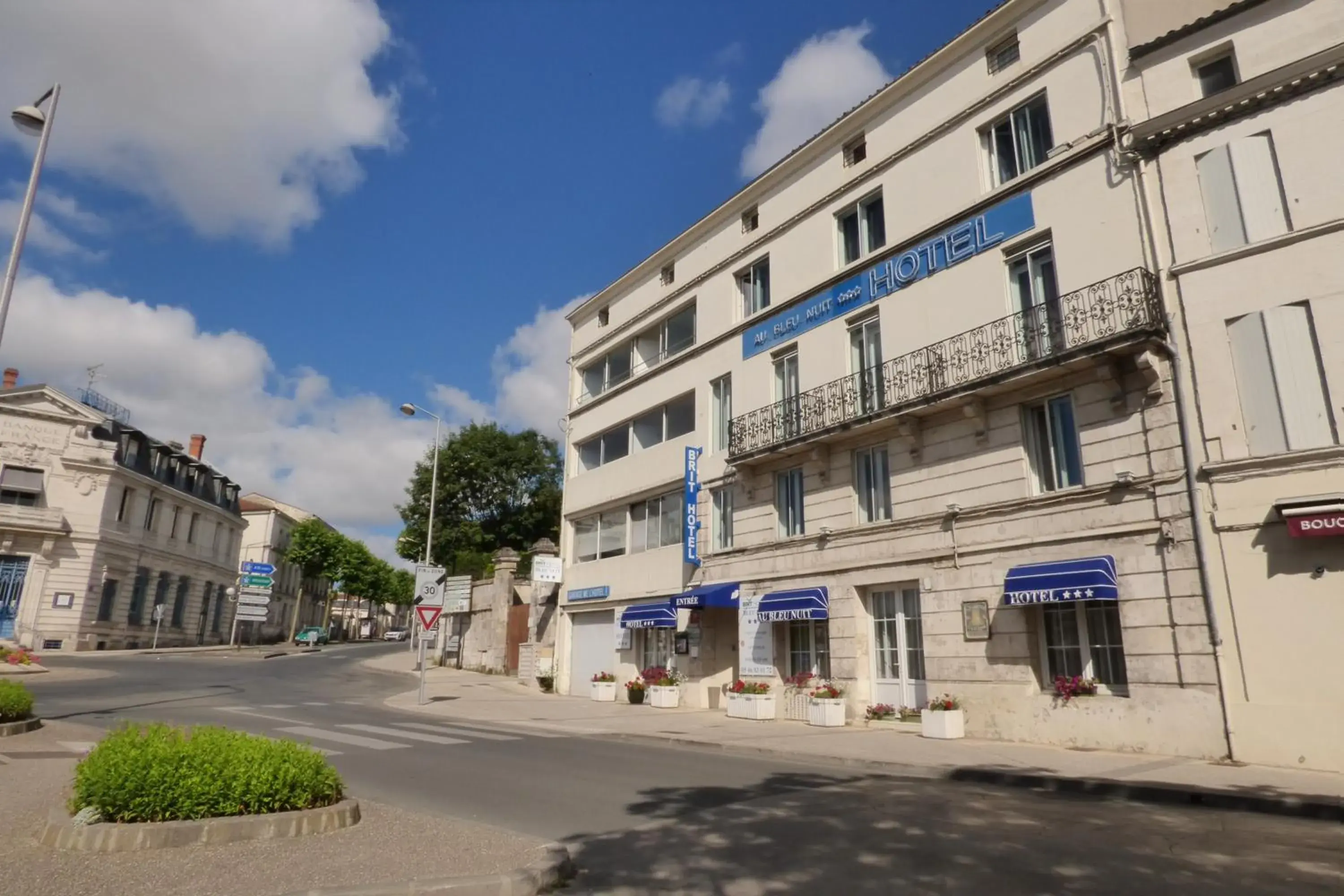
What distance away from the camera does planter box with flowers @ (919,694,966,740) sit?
13742 millimetres

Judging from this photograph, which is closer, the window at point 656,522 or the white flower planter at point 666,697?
the white flower planter at point 666,697

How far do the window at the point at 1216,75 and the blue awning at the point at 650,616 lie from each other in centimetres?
1527

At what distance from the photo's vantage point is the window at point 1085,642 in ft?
41.4

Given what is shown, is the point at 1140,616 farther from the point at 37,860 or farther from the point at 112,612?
the point at 112,612

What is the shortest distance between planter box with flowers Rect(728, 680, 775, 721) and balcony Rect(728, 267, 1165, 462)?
523 centimetres

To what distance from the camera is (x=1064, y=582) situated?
1253cm

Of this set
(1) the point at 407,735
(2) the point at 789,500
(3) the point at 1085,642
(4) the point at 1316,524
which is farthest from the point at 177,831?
(2) the point at 789,500

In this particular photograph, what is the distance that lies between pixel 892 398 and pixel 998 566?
4.06m

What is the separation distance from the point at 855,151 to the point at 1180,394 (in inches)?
405

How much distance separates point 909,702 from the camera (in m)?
15.6

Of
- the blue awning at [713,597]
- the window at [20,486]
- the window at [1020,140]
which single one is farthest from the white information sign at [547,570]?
the window at [20,486]

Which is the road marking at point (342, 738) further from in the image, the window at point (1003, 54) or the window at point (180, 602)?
the window at point (180, 602)

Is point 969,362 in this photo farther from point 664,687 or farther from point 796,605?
point 664,687

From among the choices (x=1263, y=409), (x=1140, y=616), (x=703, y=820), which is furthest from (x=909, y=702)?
(x=703, y=820)
